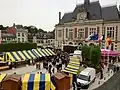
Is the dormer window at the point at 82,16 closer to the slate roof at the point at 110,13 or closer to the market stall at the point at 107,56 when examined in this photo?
the slate roof at the point at 110,13

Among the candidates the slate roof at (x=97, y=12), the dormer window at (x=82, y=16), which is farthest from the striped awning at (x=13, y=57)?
the slate roof at (x=97, y=12)

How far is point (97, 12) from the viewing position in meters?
45.5

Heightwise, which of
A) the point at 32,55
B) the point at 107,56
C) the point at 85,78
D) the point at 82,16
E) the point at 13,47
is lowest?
the point at 85,78

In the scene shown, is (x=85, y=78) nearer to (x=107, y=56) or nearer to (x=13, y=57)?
(x=13, y=57)

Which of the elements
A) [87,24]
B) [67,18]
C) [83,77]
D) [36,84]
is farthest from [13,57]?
[67,18]

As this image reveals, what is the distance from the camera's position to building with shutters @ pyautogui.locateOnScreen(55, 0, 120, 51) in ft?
138

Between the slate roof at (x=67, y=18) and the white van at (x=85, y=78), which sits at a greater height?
the slate roof at (x=67, y=18)

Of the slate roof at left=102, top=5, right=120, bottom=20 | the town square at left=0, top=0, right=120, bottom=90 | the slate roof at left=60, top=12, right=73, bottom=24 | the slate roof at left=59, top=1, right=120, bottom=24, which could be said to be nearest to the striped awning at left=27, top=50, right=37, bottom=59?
the town square at left=0, top=0, right=120, bottom=90

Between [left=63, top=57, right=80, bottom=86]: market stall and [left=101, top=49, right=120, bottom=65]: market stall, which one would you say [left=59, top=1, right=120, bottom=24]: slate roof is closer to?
[left=101, top=49, right=120, bottom=65]: market stall

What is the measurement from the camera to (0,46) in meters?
31.9

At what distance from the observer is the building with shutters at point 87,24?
42.1 m

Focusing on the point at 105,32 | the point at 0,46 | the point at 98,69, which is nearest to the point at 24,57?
the point at 0,46

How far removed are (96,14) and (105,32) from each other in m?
5.13

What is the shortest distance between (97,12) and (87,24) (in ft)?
12.0
